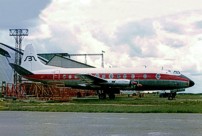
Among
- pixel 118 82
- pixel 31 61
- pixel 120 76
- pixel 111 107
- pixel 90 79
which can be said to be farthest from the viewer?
pixel 31 61

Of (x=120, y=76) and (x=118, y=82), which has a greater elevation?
(x=120, y=76)

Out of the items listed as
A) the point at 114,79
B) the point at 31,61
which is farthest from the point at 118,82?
the point at 31,61

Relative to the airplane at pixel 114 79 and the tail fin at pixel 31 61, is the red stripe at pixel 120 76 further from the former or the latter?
the tail fin at pixel 31 61

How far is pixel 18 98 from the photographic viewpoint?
156 feet

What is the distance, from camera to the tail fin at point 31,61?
58.2 metres

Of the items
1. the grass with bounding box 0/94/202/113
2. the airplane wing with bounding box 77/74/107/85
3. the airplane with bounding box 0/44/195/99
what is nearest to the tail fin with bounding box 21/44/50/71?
the airplane with bounding box 0/44/195/99

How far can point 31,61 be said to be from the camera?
5925 centimetres

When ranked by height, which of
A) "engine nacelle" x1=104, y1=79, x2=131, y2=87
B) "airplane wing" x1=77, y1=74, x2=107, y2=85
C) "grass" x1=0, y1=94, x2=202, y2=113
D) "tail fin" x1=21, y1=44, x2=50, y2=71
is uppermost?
"tail fin" x1=21, y1=44, x2=50, y2=71

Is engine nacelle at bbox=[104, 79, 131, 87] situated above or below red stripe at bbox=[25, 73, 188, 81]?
below

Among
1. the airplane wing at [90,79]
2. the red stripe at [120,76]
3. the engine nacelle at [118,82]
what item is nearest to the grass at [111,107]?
the engine nacelle at [118,82]

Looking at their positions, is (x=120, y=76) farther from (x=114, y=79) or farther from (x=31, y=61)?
(x=31, y=61)

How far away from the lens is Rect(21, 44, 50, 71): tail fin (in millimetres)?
58219

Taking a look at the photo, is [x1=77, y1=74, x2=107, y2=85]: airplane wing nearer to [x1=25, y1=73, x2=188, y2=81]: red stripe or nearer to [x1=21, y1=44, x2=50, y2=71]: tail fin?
[x1=25, y1=73, x2=188, y2=81]: red stripe

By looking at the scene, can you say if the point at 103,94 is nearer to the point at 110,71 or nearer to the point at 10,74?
the point at 110,71
